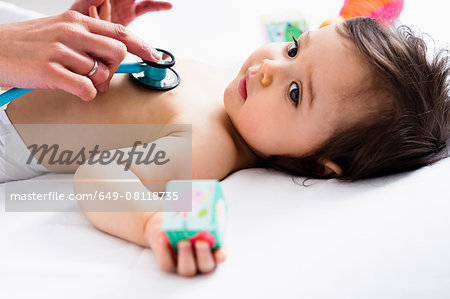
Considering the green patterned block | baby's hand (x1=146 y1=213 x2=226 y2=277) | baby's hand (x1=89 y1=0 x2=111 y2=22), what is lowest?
baby's hand (x1=146 y1=213 x2=226 y2=277)

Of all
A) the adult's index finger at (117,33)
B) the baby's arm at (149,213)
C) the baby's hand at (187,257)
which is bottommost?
the baby's arm at (149,213)

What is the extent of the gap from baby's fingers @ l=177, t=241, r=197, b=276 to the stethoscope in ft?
1.47

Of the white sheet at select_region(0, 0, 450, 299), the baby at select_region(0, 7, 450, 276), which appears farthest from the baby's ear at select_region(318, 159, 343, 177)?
the white sheet at select_region(0, 0, 450, 299)

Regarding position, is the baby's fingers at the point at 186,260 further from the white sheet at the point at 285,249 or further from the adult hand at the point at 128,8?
the adult hand at the point at 128,8

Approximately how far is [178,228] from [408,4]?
4.86ft

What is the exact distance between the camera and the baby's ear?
931 mm

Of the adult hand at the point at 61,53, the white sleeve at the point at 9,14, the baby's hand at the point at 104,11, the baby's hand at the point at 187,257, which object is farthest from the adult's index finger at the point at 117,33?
the white sleeve at the point at 9,14

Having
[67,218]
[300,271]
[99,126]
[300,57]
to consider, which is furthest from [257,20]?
[300,271]

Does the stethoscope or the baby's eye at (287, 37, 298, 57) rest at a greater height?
the baby's eye at (287, 37, 298, 57)

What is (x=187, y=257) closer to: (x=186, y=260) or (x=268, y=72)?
(x=186, y=260)

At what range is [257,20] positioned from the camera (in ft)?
5.48

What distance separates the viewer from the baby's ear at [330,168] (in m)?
0.93

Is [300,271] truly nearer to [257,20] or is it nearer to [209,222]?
[209,222]

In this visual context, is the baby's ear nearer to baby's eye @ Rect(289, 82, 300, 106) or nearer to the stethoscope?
baby's eye @ Rect(289, 82, 300, 106)
